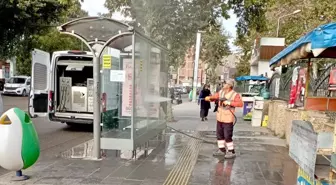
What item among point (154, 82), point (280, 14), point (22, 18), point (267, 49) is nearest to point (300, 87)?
point (154, 82)

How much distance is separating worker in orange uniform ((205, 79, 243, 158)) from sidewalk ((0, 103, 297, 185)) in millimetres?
361

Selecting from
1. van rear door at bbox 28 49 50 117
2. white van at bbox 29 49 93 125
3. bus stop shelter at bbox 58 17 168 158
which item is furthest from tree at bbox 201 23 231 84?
bus stop shelter at bbox 58 17 168 158

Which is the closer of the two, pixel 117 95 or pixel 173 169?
pixel 173 169

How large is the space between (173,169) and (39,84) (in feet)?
19.7

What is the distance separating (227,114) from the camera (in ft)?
25.5

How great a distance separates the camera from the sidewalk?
19.9 ft

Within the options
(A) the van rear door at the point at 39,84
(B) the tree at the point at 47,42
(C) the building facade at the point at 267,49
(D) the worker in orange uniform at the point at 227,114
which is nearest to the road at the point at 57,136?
(A) the van rear door at the point at 39,84

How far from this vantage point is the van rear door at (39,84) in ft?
35.2

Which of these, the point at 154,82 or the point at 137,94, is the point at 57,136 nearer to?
the point at 154,82

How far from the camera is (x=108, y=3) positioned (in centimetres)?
1430

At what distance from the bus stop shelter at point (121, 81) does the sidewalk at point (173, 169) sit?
1.50 feet

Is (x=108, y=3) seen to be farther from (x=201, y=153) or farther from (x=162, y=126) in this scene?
(x=201, y=153)

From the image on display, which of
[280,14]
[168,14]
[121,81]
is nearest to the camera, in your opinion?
[121,81]

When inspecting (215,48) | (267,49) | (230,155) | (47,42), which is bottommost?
(230,155)
